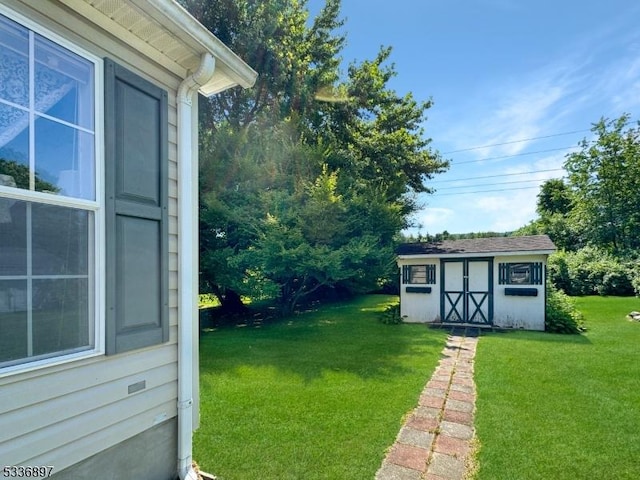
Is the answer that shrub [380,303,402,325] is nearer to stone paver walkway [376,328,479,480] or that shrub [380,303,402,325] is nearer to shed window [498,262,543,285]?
shed window [498,262,543,285]

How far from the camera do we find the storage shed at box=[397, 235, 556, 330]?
8883mm

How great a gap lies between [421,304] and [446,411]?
253 inches

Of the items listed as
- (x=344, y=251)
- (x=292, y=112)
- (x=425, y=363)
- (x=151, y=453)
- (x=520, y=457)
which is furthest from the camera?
(x=292, y=112)

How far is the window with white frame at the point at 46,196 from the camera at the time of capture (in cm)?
154

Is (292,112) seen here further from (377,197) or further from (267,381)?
(267,381)

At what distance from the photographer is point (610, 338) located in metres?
7.32

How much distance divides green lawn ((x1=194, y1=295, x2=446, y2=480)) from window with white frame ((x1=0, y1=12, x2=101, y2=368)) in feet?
5.87

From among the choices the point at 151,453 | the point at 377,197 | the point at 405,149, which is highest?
the point at 405,149

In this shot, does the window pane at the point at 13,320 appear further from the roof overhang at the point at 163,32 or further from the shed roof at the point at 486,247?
the shed roof at the point at 486,247

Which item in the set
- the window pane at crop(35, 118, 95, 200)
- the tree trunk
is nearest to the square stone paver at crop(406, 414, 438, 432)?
the window pane at crop(35, 118, 95, 200)

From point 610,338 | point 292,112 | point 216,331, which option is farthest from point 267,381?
point 292,112

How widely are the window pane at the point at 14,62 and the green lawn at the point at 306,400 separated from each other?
2776mm

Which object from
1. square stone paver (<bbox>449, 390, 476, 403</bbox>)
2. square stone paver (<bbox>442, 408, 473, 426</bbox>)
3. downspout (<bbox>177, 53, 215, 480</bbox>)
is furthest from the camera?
square stone paver (<bbox>449, 390, 476, 403</bbox>)

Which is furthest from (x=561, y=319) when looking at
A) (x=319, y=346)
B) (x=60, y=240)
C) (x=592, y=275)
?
(x=60, y=240)
